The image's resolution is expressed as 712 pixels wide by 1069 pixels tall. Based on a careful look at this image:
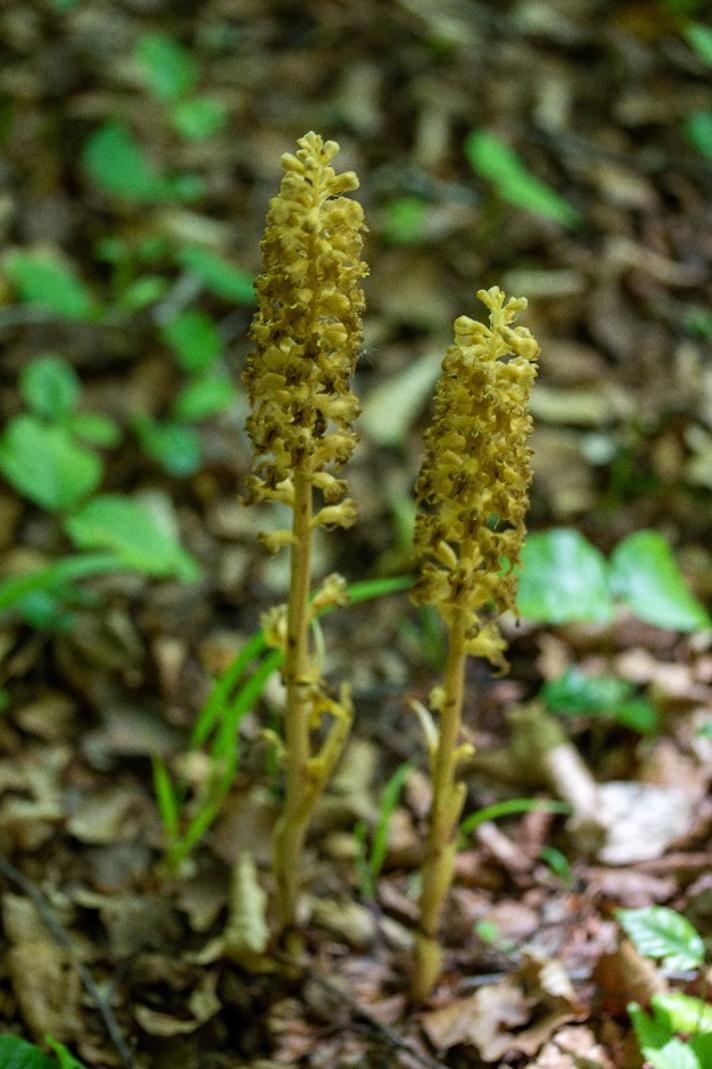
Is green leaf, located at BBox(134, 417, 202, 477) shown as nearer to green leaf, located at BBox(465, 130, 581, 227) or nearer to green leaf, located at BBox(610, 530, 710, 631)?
green leaf, located at BBox(465, 130, 581, 227)

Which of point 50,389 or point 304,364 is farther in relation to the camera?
point 50,389

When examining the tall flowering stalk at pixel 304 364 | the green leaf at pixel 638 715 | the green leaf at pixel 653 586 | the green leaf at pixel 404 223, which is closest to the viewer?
the tall flowering stalk at pixel 304 364

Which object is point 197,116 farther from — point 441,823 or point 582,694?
point 441,823

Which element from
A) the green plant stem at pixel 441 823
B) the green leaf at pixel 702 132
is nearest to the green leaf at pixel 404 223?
the green leaf at pixel 702 132

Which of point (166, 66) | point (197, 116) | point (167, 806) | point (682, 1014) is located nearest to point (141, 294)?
point (197, 116)

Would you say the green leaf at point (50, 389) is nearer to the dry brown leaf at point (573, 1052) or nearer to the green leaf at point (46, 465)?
the green leaf at point (46, 465)

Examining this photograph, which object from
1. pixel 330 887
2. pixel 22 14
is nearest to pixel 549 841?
pixel 330 887
